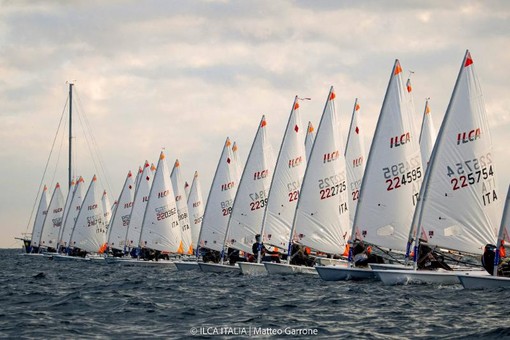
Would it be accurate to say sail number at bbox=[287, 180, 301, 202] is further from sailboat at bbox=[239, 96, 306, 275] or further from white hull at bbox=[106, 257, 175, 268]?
white hull at bbox=[106, 257, 175, 268]

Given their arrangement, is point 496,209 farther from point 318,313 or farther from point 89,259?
point 89,259

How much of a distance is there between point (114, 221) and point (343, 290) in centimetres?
3837

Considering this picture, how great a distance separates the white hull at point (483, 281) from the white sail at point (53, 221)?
57769 mm

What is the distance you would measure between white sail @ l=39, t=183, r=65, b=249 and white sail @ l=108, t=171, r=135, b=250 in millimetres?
15482

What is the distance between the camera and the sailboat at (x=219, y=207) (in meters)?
44.7

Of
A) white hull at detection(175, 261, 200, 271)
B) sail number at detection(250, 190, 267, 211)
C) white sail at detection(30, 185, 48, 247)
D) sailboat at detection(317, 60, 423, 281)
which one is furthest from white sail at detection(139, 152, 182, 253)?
white sail at detection(30, 185, 48, 247)

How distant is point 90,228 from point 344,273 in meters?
38.0

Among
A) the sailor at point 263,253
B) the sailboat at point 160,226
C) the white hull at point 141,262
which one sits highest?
the sailboat at point 160,226

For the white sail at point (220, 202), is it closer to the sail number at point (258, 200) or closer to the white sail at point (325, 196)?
the sail number at point (258, 200)

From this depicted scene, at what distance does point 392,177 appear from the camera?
32469 mm

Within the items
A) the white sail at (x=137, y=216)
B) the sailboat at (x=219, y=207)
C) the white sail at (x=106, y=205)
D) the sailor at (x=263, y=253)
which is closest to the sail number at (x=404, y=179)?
the sailor at (x=263, y=253)

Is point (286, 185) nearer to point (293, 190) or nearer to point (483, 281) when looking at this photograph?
point (293, 190)

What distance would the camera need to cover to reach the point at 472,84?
28.2 meters

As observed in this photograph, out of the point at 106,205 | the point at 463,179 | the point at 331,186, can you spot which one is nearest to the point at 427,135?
the point at 331,186
